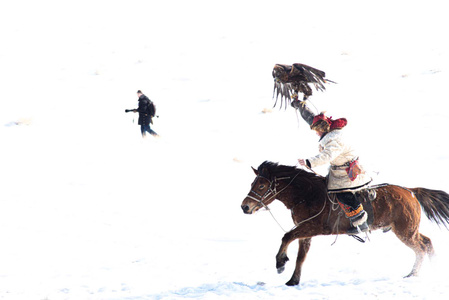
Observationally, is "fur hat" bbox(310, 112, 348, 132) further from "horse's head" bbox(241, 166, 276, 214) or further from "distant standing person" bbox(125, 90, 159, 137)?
"distant standing person" bbox(125, 90, 159, 137)

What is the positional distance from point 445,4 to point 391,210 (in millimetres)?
26998

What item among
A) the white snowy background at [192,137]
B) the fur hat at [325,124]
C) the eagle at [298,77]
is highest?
the eagle at [298,77]

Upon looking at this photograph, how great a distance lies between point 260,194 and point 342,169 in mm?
1250

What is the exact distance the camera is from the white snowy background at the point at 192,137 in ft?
26.3

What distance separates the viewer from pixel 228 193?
12.4 metres

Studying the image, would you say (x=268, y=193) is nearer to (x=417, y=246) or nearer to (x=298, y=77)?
(x=298, y=77)

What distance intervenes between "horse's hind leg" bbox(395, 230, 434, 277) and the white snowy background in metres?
0.19

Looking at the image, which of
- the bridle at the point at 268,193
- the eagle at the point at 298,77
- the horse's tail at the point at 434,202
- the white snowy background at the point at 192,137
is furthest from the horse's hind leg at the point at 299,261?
the eagle at the point at 298,77

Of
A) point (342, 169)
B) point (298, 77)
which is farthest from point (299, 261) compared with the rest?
point (298, 77)

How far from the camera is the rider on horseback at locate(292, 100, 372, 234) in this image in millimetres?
6637

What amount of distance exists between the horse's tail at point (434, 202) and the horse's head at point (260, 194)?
8.39 ft

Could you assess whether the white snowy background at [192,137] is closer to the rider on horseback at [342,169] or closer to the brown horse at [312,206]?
the brown horse at [312,206]

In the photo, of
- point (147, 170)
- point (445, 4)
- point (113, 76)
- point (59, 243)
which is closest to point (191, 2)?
point (113, 76)

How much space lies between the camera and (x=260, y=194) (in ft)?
22.5
